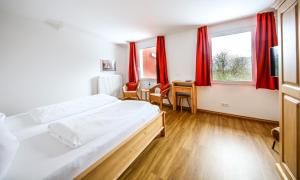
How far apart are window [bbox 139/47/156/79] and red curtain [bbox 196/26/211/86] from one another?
1730 millimetres

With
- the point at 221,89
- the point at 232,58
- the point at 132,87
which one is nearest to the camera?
the point at 232,58

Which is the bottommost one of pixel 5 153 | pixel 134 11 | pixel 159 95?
pixel 5 153

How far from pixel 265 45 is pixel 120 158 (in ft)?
11.1

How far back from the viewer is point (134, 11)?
8.21 feet

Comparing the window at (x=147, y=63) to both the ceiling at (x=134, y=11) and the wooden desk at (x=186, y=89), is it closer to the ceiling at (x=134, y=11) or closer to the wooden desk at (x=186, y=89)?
the wooden desk at (x=186, y=89)

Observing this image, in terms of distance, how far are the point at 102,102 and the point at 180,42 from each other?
9.51ft

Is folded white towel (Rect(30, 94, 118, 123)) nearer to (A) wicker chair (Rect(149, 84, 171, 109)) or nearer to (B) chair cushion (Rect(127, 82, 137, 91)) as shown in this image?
(A) wicker chair (Rect(149, 84, 171, 109))

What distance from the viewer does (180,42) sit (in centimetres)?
389

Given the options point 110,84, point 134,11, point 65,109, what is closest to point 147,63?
point 110,84

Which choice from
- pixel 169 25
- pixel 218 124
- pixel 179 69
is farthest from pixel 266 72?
pixel 169 25

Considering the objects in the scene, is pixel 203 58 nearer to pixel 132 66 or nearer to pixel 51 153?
pixel 132 66

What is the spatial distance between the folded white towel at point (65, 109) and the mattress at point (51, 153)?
0.49 feet

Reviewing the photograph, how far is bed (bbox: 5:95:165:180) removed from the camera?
0.88 meters

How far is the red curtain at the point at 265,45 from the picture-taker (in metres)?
2.54
